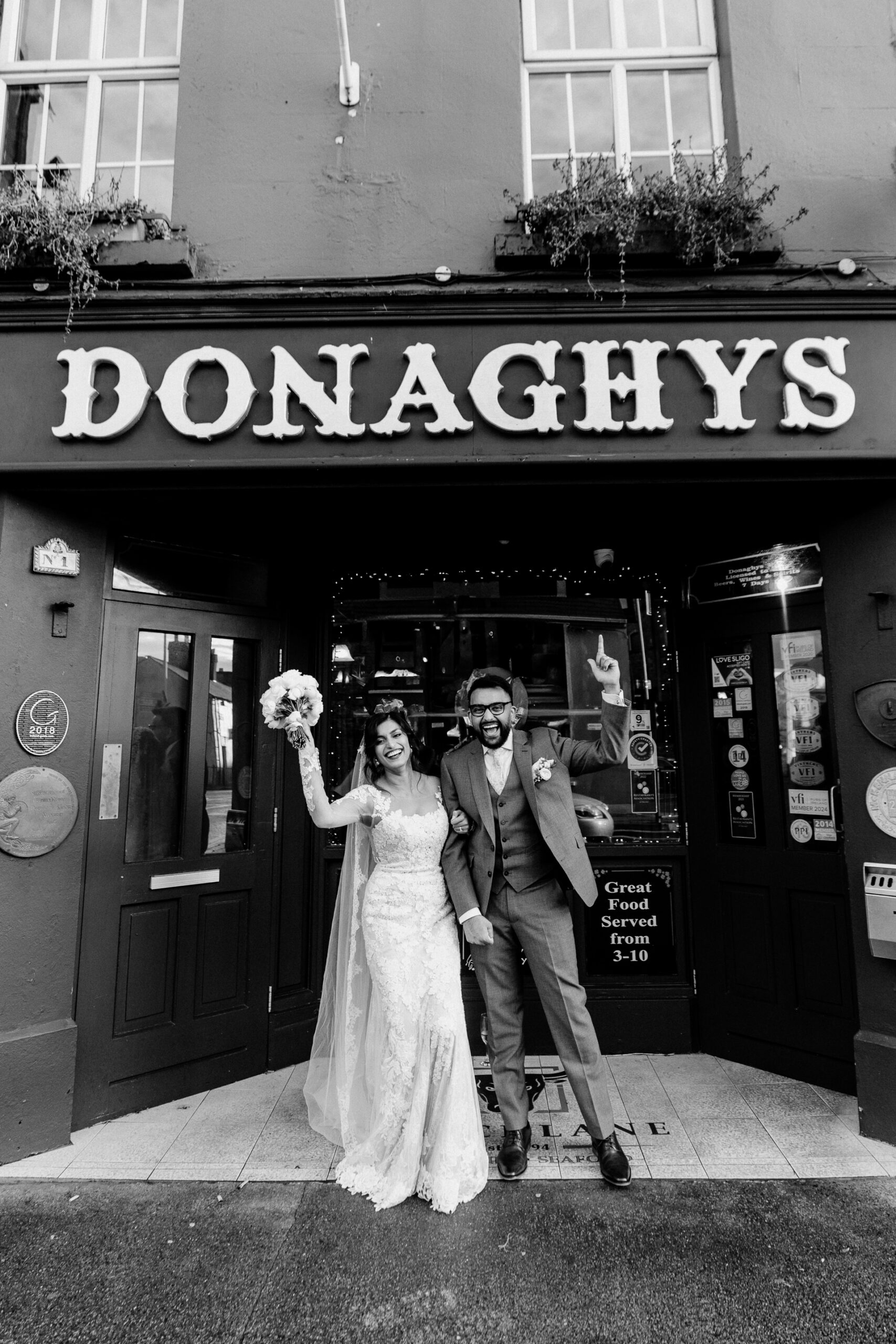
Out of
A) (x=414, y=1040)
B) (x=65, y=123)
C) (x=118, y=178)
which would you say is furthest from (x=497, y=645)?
(x=65, y=123)

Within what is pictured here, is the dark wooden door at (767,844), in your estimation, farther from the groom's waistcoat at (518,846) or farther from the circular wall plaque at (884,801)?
the groom's waistcoat at (518,846)

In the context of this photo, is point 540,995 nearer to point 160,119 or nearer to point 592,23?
point 160,119

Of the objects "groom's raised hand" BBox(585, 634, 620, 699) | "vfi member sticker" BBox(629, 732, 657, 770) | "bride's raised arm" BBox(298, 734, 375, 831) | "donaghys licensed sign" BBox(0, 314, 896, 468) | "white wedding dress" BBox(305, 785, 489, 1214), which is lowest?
"white wedding dress" BBox(305, 785, 489, 1214)

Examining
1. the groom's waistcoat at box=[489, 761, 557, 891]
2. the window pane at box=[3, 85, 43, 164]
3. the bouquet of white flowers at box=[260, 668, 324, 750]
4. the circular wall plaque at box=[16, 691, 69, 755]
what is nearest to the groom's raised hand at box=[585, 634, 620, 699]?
the groom's waistcoat at box=[489, 761, 557, 891]

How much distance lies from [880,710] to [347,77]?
15.8 ft

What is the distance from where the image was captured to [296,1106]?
4023 millimetres

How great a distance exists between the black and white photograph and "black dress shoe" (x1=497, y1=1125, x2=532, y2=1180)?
2 cm

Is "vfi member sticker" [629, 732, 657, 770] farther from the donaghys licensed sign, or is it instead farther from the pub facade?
the donaghys licensed sign

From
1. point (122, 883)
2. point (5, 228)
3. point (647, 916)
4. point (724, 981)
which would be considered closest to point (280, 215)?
point (5, 228)

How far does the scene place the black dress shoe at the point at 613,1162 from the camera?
3.20 m

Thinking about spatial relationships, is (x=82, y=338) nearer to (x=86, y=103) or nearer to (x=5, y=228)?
(x=5, y=228)

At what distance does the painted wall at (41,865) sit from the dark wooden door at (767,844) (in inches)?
150

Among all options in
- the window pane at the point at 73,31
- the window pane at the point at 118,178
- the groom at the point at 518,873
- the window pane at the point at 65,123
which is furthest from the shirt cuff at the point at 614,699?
the window pane at the point at 73,31

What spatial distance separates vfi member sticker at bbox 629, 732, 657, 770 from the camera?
16.4ft
